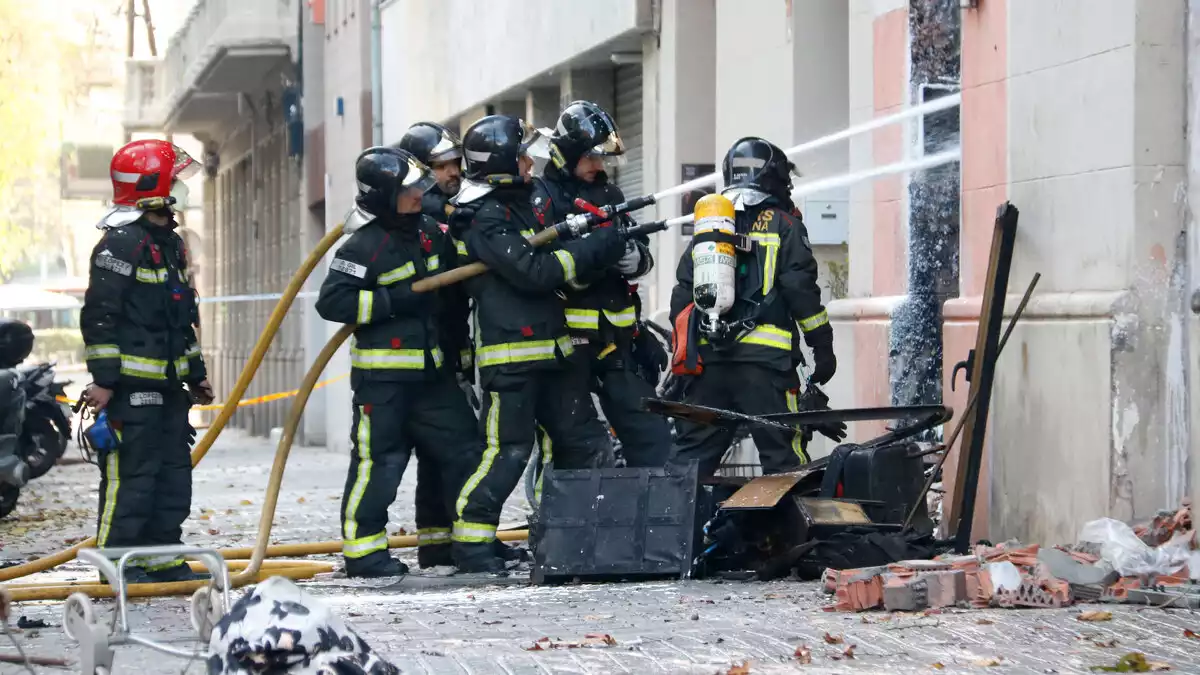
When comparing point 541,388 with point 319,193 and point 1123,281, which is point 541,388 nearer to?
point 1123,281

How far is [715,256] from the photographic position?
27.4ft

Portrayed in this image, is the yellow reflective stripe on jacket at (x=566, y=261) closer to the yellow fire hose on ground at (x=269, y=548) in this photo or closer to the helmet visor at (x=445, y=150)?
the yellow fire hose on ground at (x=269, y=548)

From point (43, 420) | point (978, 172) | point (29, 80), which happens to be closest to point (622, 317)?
point (978, 172)

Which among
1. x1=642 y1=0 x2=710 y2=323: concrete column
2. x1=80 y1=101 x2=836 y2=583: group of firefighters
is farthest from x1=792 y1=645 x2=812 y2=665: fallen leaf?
x1=642 y1=0 x2=710 y2=323: concrete column

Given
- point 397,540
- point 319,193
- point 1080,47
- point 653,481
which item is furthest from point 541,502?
point 319,193

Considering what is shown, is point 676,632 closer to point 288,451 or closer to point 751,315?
point 751,315

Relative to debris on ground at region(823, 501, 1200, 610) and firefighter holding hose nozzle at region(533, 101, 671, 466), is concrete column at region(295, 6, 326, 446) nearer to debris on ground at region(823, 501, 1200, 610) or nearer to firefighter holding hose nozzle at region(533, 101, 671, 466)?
firefighter holding hose nozzle at region(533, 101, 671, 466)

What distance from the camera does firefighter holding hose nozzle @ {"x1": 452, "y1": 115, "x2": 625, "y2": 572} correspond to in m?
8.56

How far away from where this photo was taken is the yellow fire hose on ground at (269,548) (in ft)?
26.3

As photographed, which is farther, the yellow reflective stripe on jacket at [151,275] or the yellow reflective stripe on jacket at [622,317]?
the yellow reflective stripe on jacket at [622,317]

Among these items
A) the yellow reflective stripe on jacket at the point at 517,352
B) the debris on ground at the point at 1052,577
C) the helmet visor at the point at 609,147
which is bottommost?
the debris on ground at the point at 1052,577

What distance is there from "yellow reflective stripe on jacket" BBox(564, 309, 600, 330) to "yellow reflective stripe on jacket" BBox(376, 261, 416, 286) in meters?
0.72

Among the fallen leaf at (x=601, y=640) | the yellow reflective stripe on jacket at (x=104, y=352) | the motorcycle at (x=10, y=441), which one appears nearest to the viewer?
the fallen leaf at (x=601, y=640)

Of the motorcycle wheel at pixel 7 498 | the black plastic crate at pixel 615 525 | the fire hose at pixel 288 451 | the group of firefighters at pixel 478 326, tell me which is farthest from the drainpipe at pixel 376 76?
the black plastic crate at pixel 615 525
